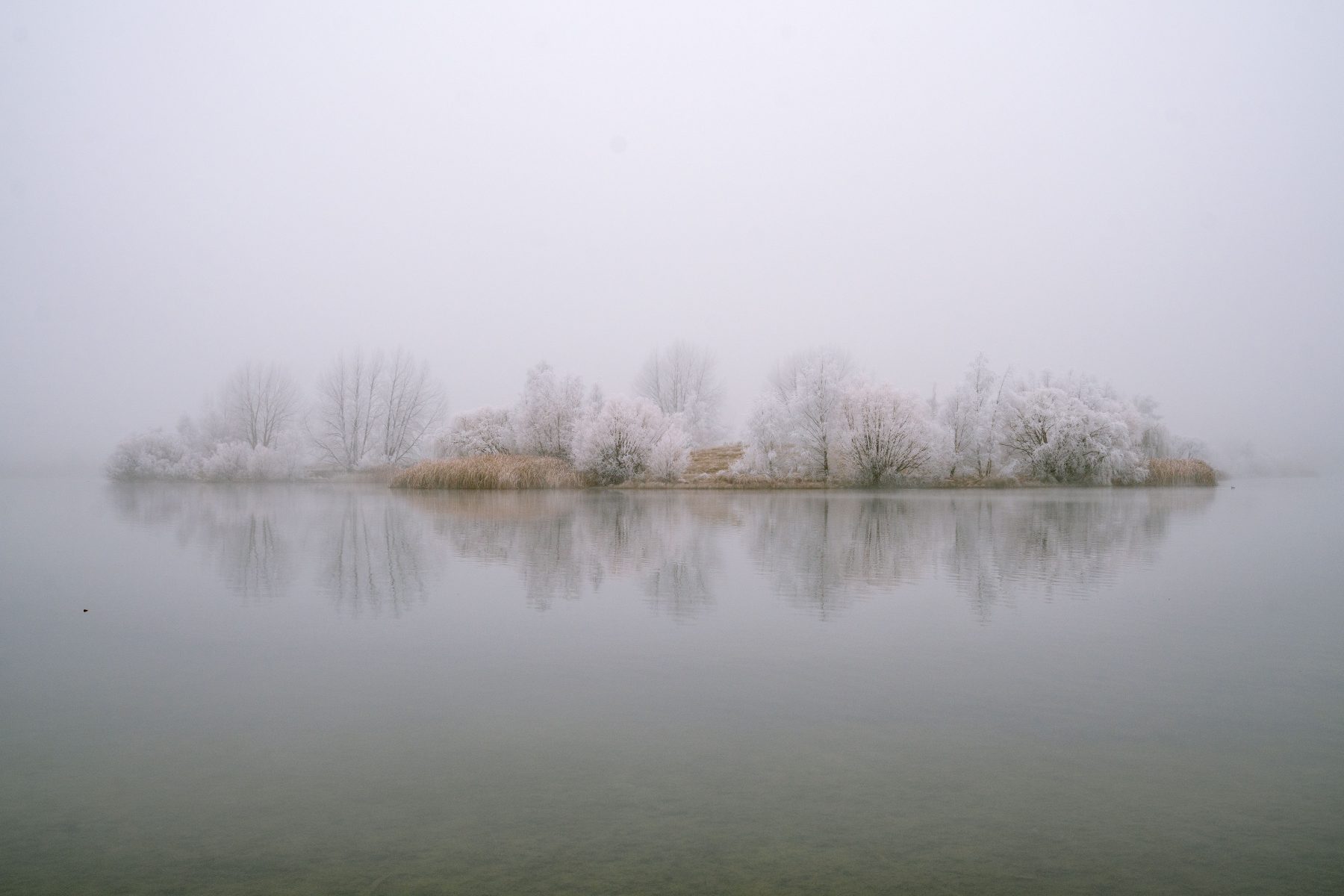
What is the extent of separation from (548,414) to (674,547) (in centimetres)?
2460

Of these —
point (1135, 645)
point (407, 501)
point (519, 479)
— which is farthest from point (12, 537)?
point (519, 479)

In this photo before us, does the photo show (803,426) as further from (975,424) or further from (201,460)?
(201,460)

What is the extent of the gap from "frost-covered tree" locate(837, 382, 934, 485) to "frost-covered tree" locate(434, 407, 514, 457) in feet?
48.1

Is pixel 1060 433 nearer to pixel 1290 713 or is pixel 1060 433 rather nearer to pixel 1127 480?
pixel 1127 480

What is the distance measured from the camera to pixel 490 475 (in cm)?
2944

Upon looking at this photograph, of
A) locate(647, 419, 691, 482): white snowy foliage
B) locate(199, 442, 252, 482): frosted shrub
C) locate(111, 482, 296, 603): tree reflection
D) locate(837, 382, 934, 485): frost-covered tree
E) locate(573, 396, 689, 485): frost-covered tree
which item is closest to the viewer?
locate(111, 482, 296, 603): tree reflection

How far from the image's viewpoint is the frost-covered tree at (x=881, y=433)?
29.9 metres

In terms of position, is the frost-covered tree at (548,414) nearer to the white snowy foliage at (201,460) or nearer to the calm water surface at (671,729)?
the white snowy foliage at (201,460)

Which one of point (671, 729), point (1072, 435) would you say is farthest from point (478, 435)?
point (671, 729)

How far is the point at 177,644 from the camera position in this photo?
4.68m

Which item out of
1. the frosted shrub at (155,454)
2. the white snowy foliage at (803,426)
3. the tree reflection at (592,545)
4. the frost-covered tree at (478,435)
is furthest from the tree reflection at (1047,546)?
the frosted shrub at (155,454)

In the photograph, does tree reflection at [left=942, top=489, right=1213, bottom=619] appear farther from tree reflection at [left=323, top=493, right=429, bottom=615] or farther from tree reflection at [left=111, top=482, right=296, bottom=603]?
tree reflection at [left=111, top=482, right=296, bottom=603]

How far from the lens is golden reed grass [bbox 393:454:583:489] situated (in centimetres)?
2936

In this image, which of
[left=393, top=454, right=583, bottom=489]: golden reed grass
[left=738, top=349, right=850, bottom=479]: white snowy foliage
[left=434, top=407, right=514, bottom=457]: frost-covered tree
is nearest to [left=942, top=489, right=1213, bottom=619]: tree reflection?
[left=738, top=349, right=850, bottom=479]: white snowy foliage
